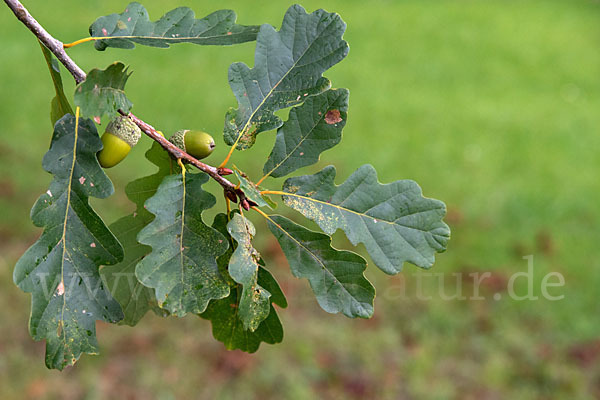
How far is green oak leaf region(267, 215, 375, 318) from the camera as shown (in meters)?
0.96

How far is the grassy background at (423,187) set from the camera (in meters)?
3.64

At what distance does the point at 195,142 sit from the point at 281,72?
0.64ft

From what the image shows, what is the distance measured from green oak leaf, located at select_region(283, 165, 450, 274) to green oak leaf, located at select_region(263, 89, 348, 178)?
4 centimetres

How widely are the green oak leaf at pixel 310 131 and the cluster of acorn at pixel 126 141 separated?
0.13 meters

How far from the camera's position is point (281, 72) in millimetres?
1030

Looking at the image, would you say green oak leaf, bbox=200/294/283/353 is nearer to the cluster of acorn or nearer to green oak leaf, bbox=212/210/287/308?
green oak leaf, bbox=212/210/287/308

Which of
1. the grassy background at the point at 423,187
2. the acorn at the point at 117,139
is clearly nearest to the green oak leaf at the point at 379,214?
the acorn at the point at 117,139

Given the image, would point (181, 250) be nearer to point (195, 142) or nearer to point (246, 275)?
point (246, 275)

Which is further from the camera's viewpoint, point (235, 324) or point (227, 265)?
point (235, 324)

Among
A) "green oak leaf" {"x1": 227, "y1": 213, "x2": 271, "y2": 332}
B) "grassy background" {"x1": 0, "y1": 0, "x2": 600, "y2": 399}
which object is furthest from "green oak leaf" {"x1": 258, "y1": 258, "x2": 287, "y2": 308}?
"grassy background" {"x1": 0, "y1": 0, "x2": 600, "y2": 399}

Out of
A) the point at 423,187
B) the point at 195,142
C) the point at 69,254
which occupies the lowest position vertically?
the point at 69,254

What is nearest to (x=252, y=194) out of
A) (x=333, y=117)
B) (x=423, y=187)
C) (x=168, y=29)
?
(x=333, y=117)

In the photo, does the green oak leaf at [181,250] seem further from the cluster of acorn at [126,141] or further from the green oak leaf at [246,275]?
the cluster of acorn at [126,141]

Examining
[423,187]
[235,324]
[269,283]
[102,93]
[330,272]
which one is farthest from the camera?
[423,187]
